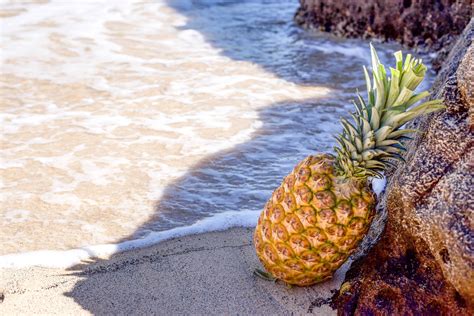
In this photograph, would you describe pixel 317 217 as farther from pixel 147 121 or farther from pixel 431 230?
pixel 147 121

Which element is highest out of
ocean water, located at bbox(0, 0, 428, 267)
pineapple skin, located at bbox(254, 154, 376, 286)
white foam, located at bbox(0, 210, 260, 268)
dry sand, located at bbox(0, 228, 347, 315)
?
pineapple skin, located at bbox(254, 154, 376, 286)

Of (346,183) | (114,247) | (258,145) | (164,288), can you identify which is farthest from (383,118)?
(258,145)

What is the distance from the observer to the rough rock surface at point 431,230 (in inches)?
89.5

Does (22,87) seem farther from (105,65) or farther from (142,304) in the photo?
(142,304)

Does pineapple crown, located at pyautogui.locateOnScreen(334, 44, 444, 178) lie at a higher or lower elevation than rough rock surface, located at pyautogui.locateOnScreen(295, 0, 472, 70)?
higher

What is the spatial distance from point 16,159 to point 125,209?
50.0 inches

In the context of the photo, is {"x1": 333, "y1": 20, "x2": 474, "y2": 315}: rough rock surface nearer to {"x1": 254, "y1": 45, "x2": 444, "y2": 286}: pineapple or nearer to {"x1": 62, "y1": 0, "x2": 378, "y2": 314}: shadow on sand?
{"x1": 254, "y1": 45, "x2": 444, "y2": 286}: pineapple

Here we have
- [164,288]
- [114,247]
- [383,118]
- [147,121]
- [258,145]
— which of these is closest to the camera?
[383,118]

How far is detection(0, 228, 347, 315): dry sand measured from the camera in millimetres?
2842

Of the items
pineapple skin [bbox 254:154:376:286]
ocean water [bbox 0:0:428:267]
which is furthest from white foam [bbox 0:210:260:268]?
pineapple skin [bbox 254:154:376:286]

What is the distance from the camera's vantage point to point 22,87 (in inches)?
259

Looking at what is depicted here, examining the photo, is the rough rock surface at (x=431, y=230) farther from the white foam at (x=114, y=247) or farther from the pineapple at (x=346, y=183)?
the white foam at (x=114, y=247)

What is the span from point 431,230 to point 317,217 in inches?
18.0

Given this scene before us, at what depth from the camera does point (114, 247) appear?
12.0ft
